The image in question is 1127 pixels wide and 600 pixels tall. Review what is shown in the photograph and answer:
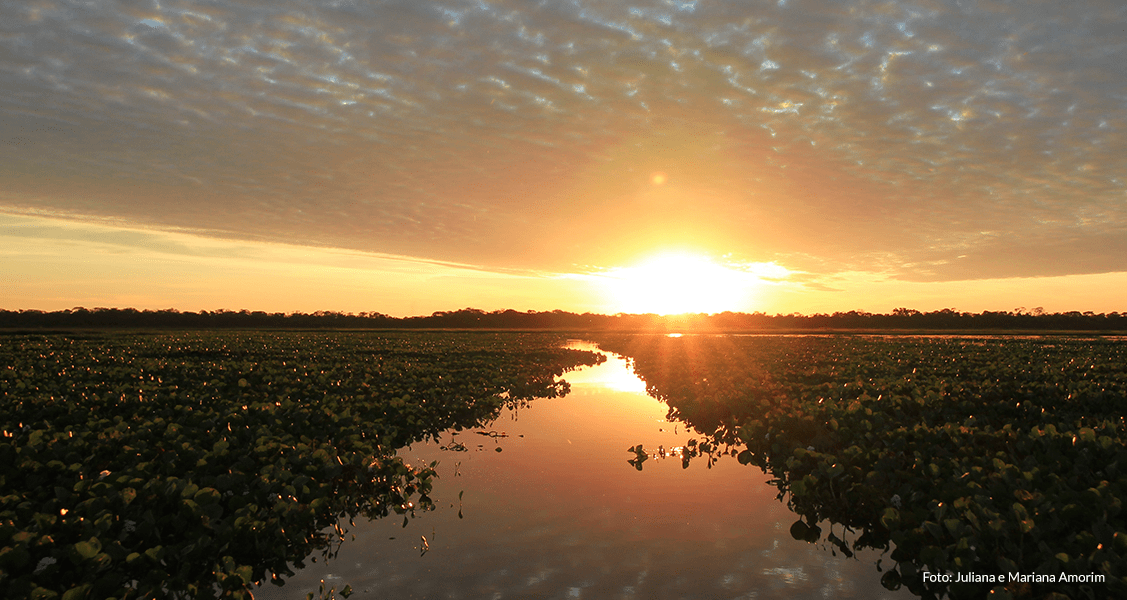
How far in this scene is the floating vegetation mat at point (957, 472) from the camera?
5414 millimetres

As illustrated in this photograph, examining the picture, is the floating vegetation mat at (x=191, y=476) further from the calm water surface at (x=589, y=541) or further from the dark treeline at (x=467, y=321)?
the dark treeline at (x=467, y=321)

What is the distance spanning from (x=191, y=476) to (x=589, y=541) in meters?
5.28

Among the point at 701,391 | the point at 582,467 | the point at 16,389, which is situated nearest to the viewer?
the point at 582,467

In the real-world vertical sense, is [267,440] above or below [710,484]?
above

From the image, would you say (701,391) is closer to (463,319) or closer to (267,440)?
(267,440)

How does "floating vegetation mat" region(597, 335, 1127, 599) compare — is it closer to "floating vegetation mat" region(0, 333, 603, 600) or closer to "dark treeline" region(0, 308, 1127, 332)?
"floating vegetation mat" region(0, 333, 603, 600)

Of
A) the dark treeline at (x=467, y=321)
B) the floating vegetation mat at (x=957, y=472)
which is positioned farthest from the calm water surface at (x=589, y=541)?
the dark treeline at (x=467, y=321)

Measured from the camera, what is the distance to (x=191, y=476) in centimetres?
742

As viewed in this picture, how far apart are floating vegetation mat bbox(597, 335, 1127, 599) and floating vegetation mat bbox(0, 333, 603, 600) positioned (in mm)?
6218

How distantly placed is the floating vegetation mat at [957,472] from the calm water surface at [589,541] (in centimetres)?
59

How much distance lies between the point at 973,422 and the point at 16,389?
2133cm

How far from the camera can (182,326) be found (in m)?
94.1

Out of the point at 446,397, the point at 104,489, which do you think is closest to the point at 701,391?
the point at 446,397

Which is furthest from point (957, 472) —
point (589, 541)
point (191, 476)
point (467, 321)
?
point (467, 321)
